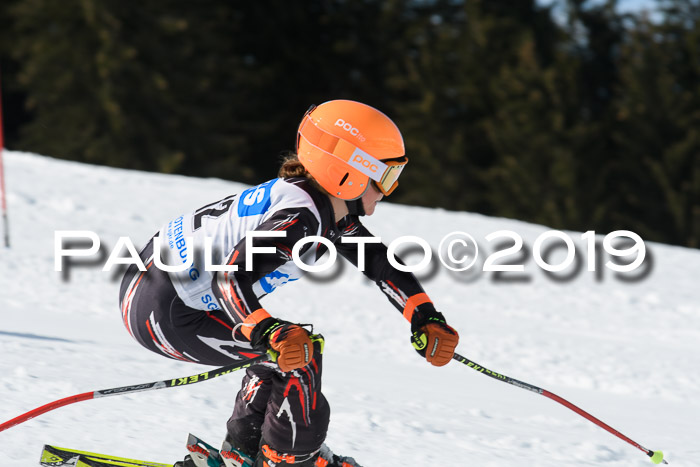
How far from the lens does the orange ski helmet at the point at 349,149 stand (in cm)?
302

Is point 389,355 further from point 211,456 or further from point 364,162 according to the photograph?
point 364,162

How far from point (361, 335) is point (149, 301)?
3.76 metres

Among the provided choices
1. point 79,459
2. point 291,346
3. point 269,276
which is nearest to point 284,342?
point 291,346

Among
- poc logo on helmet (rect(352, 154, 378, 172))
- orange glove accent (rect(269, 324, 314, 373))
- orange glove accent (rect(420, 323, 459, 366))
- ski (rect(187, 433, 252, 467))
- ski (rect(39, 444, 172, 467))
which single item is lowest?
ski (rect(39, 444, 172, 467))

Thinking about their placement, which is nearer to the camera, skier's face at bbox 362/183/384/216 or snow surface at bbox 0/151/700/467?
skier's face at bbox 362/183/384/216

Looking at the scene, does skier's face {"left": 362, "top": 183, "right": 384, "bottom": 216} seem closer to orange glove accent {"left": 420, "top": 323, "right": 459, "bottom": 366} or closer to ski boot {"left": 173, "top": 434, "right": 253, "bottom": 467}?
orange glove accent {"left": 420, "top": 323, "right": 459, "bottom": 366}

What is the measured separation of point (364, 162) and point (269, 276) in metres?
0.52

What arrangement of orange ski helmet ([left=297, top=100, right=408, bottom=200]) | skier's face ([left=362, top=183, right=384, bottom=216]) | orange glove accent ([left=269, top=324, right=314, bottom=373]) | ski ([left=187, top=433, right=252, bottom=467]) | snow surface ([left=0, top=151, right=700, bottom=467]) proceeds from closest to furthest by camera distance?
orange glove accent ([left=269, top=324, right=314, bottom=373]) < orange ski helmet ([left=297, top=100, right=408, bottom=200]) < skier's face ([left=362, top=183, right=384, bottom=216]) < ski ([left=187, top=433, right=252, bottom=467]) < snow surface ([left=0, top=151, right=700, bottom=467])

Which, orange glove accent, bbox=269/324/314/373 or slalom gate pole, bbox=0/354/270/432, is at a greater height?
orange glove accent, bbox=269/324/314/373

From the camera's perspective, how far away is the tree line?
25.4m

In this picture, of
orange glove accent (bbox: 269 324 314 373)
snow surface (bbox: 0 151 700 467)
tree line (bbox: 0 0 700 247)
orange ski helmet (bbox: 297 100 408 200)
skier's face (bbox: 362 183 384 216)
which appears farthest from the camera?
tree line (bbox: 0 0 700 247)

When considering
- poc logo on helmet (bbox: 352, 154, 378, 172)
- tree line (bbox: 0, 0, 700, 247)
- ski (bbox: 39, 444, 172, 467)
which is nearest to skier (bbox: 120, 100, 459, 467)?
poc logo on helmet (bbox: 352, 154, 378, 172)

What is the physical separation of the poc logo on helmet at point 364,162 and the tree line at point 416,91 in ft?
72.0

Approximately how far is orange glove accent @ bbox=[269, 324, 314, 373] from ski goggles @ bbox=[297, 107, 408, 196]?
643 mm
